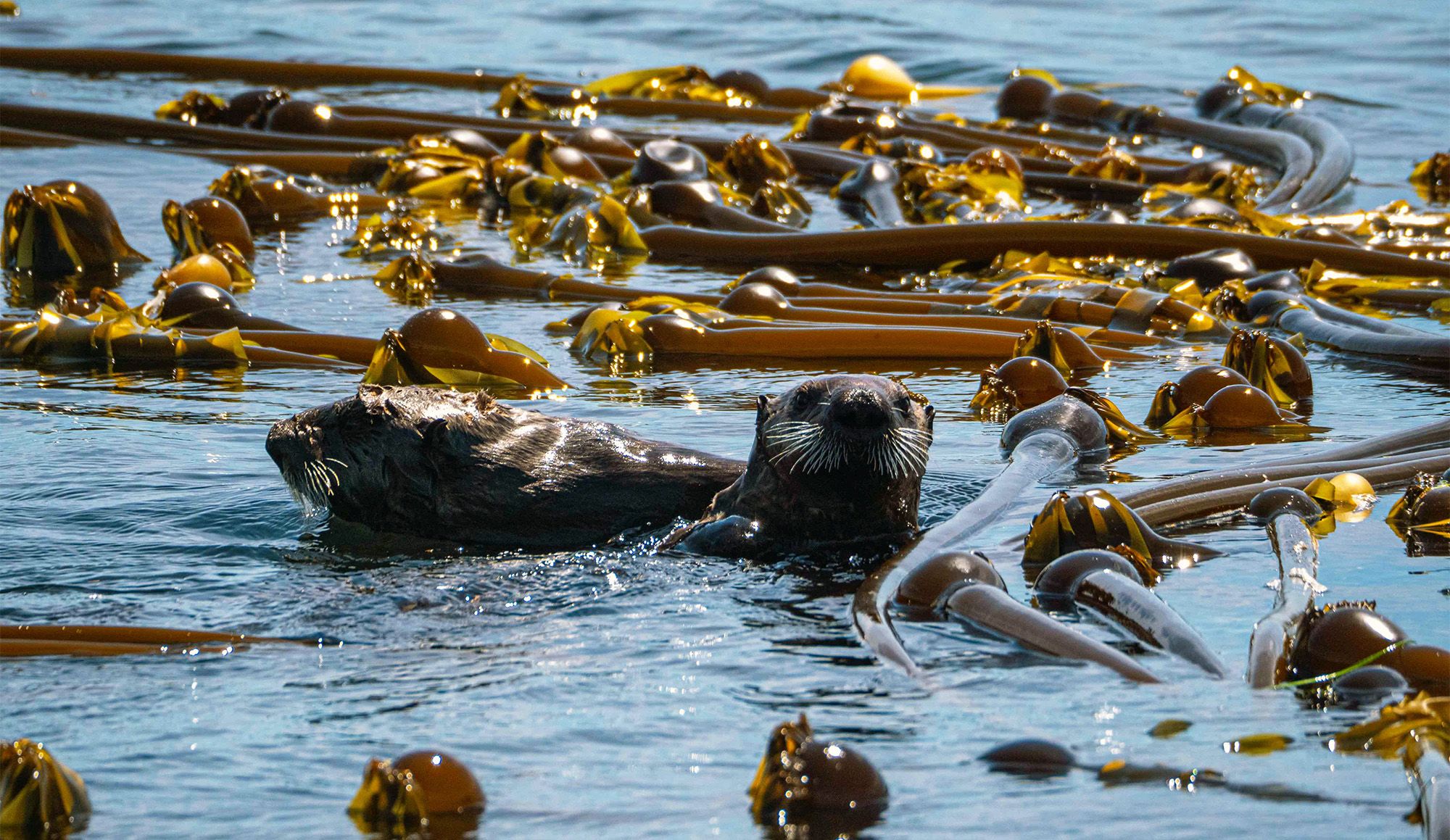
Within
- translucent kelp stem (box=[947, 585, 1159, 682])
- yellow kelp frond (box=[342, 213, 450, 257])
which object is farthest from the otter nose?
yellow kelp frond (box=[342, 213, 450, 257])

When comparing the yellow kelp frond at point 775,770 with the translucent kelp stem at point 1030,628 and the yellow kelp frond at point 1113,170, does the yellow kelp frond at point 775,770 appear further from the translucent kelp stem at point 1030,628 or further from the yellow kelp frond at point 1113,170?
the yellow kelp frond at point 1113,170

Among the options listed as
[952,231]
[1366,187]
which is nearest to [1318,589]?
[952,231]

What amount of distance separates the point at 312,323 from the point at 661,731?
4113mm

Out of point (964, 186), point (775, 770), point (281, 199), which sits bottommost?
point (775, 770)

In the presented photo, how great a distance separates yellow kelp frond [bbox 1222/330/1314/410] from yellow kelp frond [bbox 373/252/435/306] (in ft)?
10.8

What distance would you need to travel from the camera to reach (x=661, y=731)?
9.33ft

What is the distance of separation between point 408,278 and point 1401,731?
17.2 feet

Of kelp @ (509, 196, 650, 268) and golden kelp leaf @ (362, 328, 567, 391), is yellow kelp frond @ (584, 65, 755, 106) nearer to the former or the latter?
kelp @ (509, 196, 650, 268)

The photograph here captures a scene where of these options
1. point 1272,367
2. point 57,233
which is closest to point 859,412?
point 1272,367

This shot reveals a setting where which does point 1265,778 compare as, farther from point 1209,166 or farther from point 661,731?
point 1209,166

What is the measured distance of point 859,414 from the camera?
12.8ft

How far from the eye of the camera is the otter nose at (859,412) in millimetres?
3883

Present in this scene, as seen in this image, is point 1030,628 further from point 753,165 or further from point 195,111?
point 195,111

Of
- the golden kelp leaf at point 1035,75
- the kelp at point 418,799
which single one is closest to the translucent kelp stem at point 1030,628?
the kelp at point 418,799
